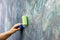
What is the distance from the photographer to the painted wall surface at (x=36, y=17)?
113 cm

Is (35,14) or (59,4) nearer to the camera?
(59,4)

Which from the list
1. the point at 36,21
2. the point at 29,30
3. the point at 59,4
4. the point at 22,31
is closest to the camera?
the point at 59,4

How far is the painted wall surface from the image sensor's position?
3.70ft

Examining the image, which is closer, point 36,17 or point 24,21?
point 36,17

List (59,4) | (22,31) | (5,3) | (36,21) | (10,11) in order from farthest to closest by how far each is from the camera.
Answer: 1. (5,3)
2. (10,11)
3. (22,31)
4. (36,21)
5. (59,4)

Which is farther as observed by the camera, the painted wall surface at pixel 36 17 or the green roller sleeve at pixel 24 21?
the green roller sleeve at pixel 24 21

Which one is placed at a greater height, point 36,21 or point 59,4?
point 59,4

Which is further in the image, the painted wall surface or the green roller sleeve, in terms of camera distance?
the green roller sleeve

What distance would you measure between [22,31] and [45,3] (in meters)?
0.42

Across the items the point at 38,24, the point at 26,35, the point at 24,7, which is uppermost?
the point at 24,7

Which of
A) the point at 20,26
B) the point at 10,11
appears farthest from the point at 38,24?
the point at 10,11

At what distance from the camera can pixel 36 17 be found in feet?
4.30

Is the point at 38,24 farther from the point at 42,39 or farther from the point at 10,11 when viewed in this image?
the point at 10,11

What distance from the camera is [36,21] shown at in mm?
1312
